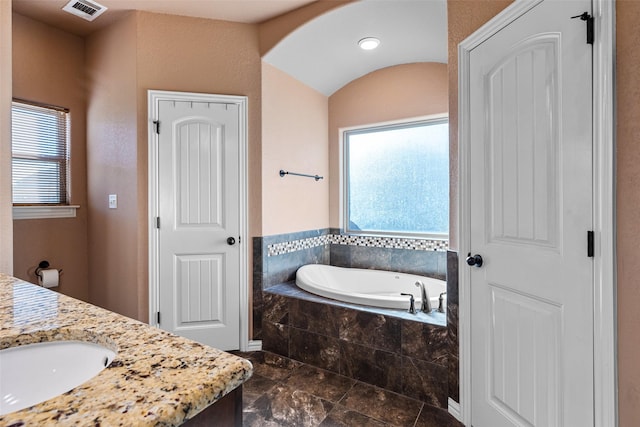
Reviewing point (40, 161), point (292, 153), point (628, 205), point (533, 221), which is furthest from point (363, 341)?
point (40, 161)

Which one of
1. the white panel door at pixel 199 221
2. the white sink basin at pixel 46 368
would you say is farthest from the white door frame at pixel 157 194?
the white sink basin at pixel 46 368

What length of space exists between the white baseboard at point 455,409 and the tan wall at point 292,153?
5.65 ft

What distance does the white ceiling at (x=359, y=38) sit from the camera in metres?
2.33

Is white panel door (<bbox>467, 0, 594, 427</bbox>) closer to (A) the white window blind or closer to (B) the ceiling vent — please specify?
(B) the ceiling vent

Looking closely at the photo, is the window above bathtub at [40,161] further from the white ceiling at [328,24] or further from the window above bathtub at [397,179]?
the window above bathtub at [397,179]

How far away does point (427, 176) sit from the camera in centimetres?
313

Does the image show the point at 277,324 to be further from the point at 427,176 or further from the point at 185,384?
the point at 185,384

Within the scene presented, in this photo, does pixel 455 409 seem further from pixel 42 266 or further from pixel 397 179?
pixel 42 266

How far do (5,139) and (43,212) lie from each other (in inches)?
47.0

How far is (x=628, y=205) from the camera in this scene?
1089 millimetres

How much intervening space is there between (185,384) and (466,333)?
1596mm

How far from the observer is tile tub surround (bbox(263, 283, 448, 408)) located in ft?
6.46

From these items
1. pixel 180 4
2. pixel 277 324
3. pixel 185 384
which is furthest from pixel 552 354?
pixel 180 4

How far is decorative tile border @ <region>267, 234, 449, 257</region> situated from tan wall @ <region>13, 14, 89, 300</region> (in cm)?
171
